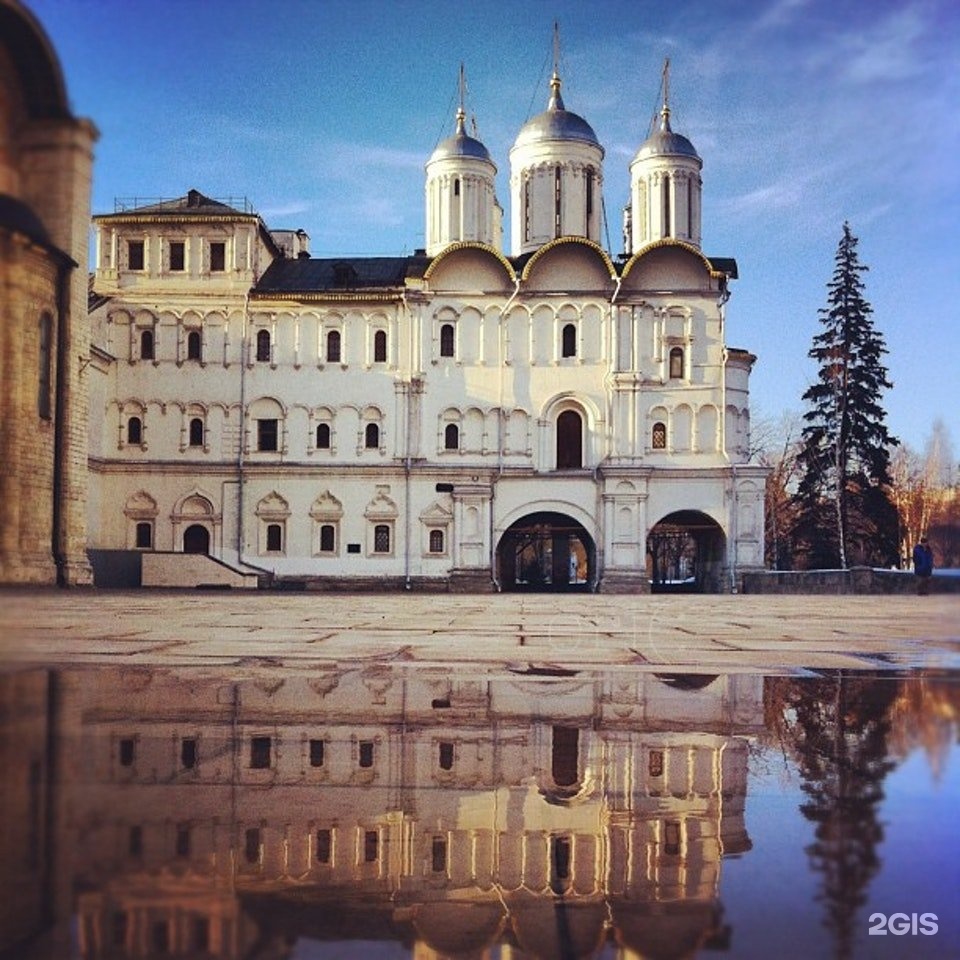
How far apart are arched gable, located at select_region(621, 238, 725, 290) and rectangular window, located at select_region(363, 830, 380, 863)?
36.1 m

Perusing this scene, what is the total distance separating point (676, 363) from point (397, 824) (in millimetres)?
35902

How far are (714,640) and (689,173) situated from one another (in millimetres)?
35527

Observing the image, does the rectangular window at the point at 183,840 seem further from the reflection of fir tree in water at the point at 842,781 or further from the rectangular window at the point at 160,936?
the reflection of fir tree in water at the point at 842,781

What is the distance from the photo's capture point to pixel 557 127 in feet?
134

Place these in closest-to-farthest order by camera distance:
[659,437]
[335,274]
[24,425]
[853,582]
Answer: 1. [24,425]
2. [853,582]
3. [659,437]
4. [335,274]

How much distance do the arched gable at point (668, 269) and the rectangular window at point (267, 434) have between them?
485 inches

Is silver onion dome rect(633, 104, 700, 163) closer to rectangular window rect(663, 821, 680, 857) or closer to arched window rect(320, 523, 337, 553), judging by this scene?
arched window rect(320, 523, 337, 553)

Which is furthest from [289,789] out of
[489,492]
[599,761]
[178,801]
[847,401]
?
[847,401]

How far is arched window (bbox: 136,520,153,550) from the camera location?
120 feet

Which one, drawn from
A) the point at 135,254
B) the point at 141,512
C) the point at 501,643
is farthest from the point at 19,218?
the point at 135,254

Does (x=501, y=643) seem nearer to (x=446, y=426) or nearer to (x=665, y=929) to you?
(x=665, y=929)

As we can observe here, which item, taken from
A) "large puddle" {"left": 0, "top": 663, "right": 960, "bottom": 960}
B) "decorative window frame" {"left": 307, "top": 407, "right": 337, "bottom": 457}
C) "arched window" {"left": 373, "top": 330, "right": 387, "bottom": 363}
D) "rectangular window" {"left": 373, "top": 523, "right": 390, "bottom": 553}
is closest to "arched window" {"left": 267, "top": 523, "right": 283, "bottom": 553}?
"decorative window frame" {"left": 307, "top": 407, "right": 337, "bottom": 457}

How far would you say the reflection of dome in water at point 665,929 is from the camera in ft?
4.74

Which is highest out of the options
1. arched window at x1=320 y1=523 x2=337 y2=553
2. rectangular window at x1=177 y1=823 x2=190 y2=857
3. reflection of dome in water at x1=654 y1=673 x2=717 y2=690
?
arched window at x1=320 y1=523 x2=337 y2=553
